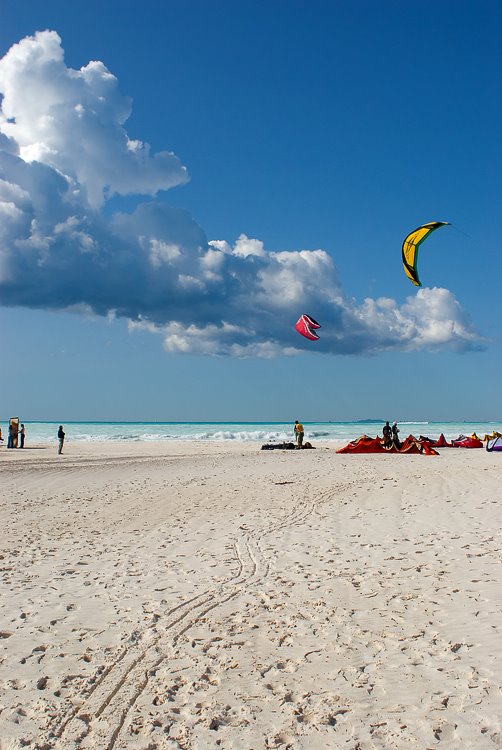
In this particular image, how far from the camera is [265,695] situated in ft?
12.8

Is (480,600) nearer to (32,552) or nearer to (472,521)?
(472,521)

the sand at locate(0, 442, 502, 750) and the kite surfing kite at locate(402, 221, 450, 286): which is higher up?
the kite surfing kite at locate(402, 221, 450, 286)

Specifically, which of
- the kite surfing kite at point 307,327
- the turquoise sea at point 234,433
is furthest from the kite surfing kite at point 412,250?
the turquoise sea at point 234,433

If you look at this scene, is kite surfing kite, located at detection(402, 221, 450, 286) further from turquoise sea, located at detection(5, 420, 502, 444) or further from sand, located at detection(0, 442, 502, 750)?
turquoise sea, located at detection(5, 420, 502, 444)

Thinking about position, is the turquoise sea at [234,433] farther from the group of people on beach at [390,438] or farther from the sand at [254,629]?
the sand at [254,629]

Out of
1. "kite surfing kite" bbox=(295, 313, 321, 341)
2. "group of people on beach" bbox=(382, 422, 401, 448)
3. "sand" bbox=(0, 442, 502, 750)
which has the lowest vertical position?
"sand" bbox=(0, 442, 502, 750)

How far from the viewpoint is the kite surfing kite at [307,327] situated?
924 inches

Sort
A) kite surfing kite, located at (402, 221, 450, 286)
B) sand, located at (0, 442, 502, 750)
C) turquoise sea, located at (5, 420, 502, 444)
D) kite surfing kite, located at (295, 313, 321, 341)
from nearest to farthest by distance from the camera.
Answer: sand, located at (0, 442, 502, 750)
kite surfing kite, located at (402, 221, 450, 286)
kite surfing kite, located at (295, 313, 321, 341)
turquoise sea, located at (5, 420, 502, 444)

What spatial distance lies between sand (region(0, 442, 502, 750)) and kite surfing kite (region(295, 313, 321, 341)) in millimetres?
12995

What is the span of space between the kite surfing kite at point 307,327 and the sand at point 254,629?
42.6 feet

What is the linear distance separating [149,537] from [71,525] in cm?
179

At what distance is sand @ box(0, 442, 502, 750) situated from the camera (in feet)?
11.6

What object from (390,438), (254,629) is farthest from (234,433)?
(254,629)

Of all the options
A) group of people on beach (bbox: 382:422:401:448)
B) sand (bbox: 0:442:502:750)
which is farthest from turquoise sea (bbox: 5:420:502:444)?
sand (bbox: 0:442:502:750)
